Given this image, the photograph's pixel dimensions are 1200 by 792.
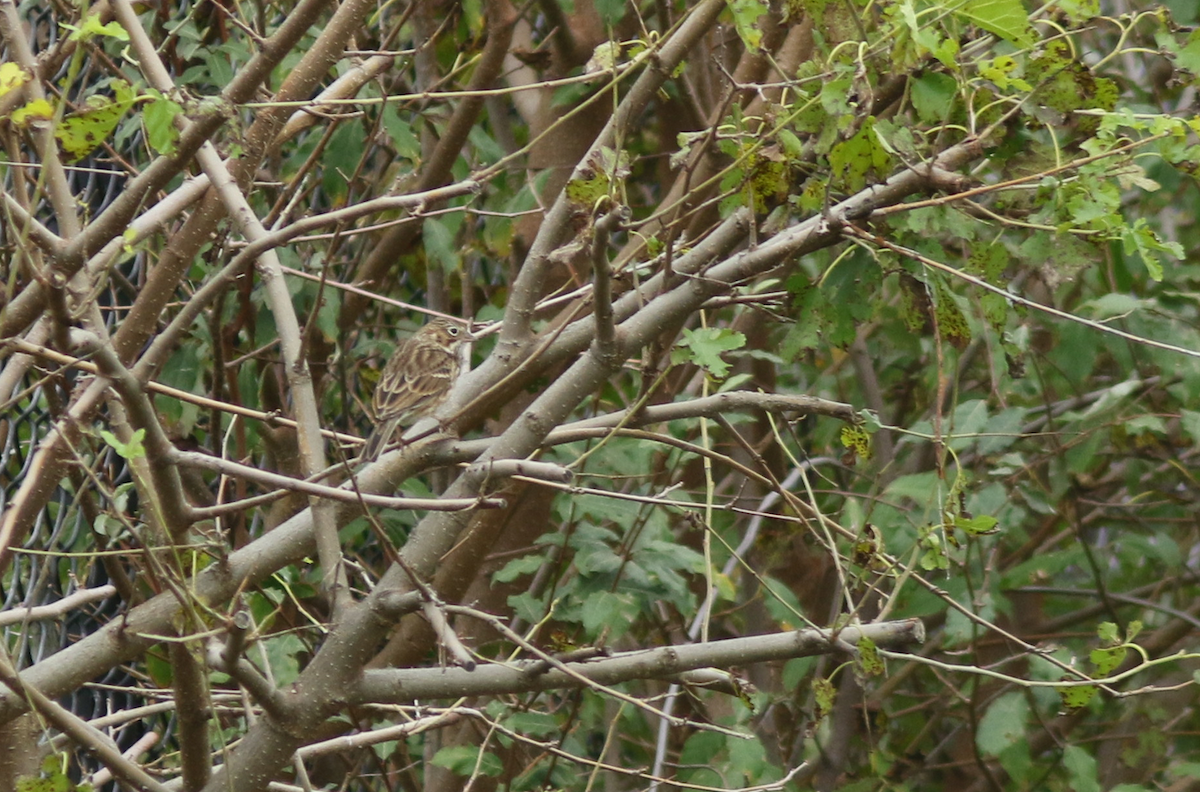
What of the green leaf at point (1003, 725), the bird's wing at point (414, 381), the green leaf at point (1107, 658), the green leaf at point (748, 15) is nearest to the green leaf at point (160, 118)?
the green leaf at point (748, 15)

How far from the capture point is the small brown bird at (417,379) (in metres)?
4.21

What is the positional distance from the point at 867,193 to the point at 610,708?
8.63ft

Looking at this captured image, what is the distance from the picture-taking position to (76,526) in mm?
3660

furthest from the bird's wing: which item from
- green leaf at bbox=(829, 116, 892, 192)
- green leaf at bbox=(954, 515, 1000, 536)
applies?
green leaf at bbox=(954, 515, 1000, 536)

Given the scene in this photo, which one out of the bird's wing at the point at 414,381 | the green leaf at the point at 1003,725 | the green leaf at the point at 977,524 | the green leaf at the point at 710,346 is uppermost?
the green leaf at the point at 710,346

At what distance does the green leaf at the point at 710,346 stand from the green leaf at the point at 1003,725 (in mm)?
2040

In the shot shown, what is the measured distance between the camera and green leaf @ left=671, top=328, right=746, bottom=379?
240 centimetres

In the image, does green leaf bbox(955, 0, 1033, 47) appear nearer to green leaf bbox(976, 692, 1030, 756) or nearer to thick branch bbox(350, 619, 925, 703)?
thick branch bbox(350, 619, 925, 703)

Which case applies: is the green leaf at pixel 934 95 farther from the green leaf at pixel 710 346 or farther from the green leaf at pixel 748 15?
the green leaf at pixel 710 346

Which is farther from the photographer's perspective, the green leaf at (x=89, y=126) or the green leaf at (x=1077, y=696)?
the green leaf at (x=1077, y=696)

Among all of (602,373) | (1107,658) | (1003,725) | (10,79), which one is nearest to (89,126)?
(10,79)

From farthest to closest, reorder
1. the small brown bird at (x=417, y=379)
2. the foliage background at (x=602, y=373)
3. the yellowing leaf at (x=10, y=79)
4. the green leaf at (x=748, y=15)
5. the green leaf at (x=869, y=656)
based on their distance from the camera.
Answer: the small brown bird at (x=417, y=379)
the foliage background at (x=602, y=373)
the green leaf at (x=748, y=15)
the green leaf at (x=869, y=656)
the yellowing leaf at (x=10, y=79)

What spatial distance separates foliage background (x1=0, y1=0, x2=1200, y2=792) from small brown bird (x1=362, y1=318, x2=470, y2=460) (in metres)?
0.15

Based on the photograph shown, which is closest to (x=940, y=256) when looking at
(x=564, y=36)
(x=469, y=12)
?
(x=469, y=12)
